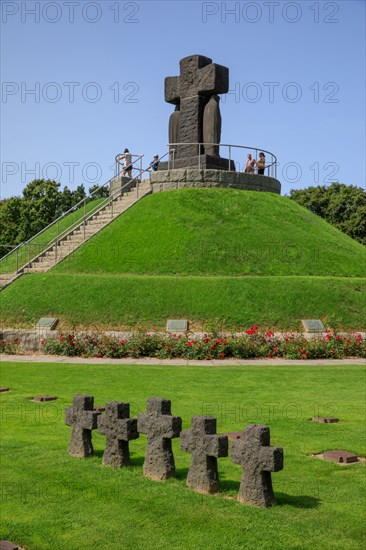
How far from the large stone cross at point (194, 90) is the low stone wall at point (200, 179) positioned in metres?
1.58

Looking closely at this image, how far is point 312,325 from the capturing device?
66.4 feet

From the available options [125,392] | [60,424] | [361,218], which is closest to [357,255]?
[125,392]

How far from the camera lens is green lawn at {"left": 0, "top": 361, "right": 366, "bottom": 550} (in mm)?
4898

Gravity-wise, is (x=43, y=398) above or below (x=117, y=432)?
below

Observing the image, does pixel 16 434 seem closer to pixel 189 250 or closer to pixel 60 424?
pixel 60 424

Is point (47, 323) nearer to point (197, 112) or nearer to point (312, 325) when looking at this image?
point (312, 325)

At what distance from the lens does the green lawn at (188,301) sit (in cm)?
2086

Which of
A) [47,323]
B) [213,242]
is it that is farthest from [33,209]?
[47,323]

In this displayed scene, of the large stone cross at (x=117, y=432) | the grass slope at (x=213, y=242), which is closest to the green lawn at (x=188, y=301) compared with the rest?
the grass slope at (x=213, y=242)

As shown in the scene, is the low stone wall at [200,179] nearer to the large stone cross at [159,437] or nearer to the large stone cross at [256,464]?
the large stone cross at [159,437]

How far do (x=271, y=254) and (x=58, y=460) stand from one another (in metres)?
19.6

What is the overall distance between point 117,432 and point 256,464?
5.66 ft

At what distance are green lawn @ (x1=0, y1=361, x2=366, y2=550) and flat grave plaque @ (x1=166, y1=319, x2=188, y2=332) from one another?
28.2 ft

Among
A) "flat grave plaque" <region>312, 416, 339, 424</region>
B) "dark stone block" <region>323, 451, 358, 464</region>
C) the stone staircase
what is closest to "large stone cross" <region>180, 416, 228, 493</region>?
"dark stone block" <region>323, 451, 358, 464</region>
